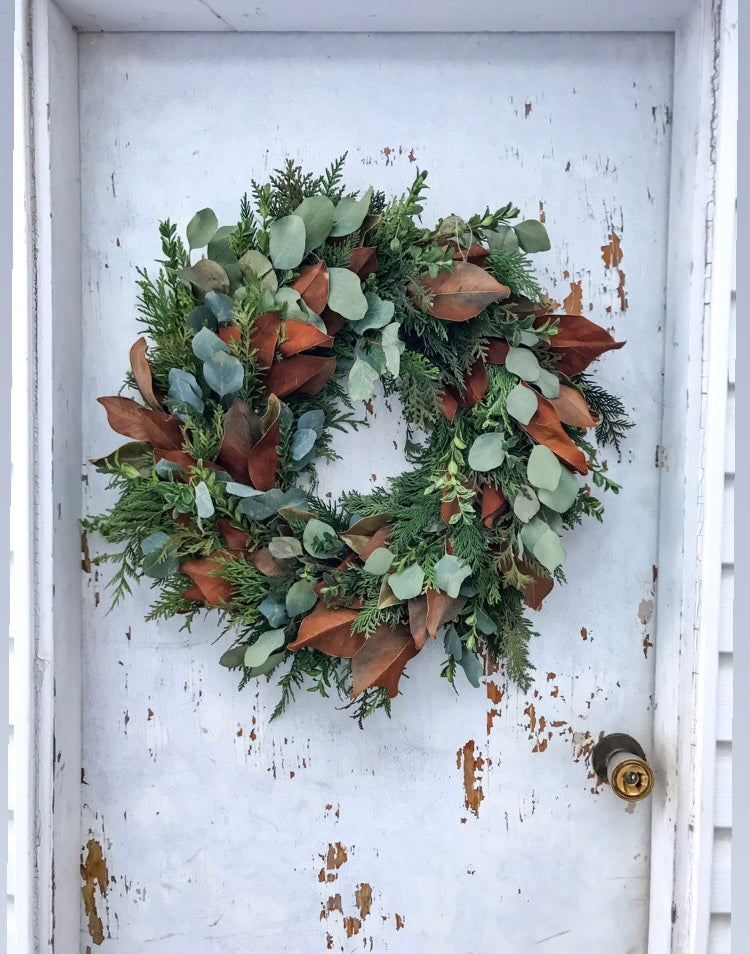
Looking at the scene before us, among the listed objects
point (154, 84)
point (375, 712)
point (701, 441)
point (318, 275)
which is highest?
point (154, 84)

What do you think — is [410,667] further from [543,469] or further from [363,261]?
[363,261]

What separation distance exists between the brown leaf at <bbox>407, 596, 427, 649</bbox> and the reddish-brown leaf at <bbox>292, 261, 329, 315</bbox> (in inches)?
15.0

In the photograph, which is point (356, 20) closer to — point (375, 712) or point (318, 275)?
point (318, 275)

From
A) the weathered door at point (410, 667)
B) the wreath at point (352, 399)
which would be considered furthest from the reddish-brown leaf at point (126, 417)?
the weathered door at point (410, 667)

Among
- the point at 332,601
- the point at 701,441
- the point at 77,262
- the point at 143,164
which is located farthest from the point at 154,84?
the point at 701,441

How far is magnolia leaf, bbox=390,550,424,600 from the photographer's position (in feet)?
2.71

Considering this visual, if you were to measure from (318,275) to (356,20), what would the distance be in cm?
37

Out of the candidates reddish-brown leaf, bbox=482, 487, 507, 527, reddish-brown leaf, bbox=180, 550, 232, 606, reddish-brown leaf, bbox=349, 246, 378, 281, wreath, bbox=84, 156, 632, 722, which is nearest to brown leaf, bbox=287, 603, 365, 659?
wreath, bbox=84, 156, 632, 722

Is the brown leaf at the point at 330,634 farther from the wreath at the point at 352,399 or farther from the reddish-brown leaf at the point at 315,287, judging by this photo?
the reddish-brown leaf at the point at 315,287

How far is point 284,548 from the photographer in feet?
2.80

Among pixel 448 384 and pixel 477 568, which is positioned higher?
pixel 448 384

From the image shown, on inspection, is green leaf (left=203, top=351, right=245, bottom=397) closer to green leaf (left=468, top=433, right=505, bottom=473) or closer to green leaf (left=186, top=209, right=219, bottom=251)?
green leaf (left=186, top=209, right=219, bottom=251)

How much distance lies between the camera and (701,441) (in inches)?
35.3

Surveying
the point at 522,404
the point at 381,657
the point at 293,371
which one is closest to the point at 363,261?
the point at 293,371
